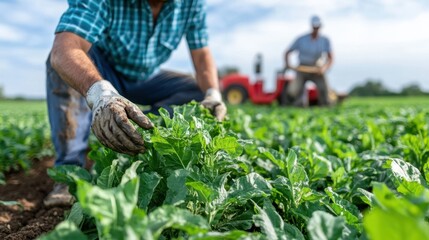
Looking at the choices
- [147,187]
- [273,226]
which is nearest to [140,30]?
[147,187]

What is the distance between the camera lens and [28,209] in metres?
2.98

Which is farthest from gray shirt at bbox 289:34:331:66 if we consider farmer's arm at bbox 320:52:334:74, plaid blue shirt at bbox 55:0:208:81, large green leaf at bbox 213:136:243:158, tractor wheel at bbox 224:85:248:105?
large green leaf at bbox 213:136:243:158

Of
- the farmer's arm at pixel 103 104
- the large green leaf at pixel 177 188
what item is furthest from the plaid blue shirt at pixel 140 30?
the large green leaf at pixel 177 188

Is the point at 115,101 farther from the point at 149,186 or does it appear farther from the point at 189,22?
the point at 189,22

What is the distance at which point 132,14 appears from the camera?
127 inches

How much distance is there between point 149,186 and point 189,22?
7.92ft

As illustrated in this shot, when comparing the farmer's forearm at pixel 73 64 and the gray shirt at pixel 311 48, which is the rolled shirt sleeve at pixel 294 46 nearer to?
the gray shirt at pixel 311 48

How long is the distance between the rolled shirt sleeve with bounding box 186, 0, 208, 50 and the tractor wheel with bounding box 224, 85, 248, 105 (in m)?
13.7

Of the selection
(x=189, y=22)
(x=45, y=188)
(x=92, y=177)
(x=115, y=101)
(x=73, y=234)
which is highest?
(x=189, y=22)

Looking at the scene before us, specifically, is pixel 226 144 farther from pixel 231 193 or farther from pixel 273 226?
pixel 273 226

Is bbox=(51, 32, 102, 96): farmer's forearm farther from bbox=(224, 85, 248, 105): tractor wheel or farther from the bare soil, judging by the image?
bbox=(224, 85, 248, 105): tractor wheel

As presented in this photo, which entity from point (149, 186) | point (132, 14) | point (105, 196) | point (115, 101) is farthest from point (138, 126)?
point (132, 14)

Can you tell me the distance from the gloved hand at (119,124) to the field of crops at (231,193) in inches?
2.3

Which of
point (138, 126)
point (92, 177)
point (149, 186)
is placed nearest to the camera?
point (149, 186)
